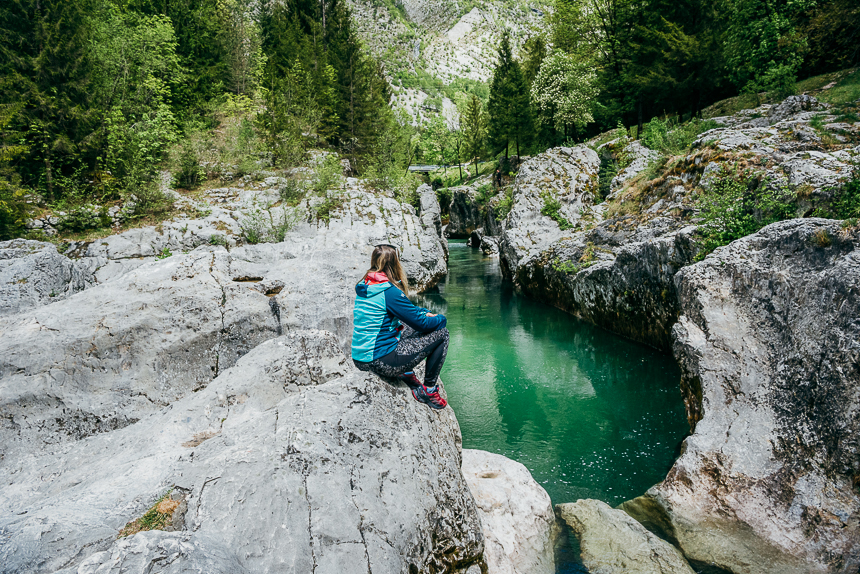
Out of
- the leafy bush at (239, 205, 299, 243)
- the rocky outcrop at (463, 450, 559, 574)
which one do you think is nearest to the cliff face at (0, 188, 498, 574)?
the rocky outcrop at (463, 450, 559, 574)

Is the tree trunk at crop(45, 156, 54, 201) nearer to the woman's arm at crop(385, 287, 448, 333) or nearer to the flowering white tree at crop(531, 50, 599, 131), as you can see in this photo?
the woman's arm at crop(385, 287, 448, 333)

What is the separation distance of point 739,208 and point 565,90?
2669 centimetres

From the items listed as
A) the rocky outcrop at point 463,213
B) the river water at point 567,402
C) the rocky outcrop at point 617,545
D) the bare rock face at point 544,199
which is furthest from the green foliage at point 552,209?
the rocky outcrop at point 463,213

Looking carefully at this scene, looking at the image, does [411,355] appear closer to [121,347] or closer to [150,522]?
[150,522]

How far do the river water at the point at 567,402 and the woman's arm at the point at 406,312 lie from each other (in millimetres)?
3469

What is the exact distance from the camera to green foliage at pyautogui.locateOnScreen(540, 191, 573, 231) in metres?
19.6

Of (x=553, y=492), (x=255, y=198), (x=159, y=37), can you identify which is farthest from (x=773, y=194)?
(x=159, y=37)

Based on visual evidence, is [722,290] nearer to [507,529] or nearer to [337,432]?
[507,529]

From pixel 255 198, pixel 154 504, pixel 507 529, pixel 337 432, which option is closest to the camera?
pixel 154 504

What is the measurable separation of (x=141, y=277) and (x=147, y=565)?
22.8 ft

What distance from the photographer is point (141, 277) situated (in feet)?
25.1

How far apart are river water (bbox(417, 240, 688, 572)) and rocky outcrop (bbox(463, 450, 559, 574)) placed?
36 cm

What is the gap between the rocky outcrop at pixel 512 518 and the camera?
4773mm

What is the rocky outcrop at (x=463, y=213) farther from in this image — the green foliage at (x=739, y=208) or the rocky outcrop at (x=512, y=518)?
the rocky outcrop at (x=512, y=518)
